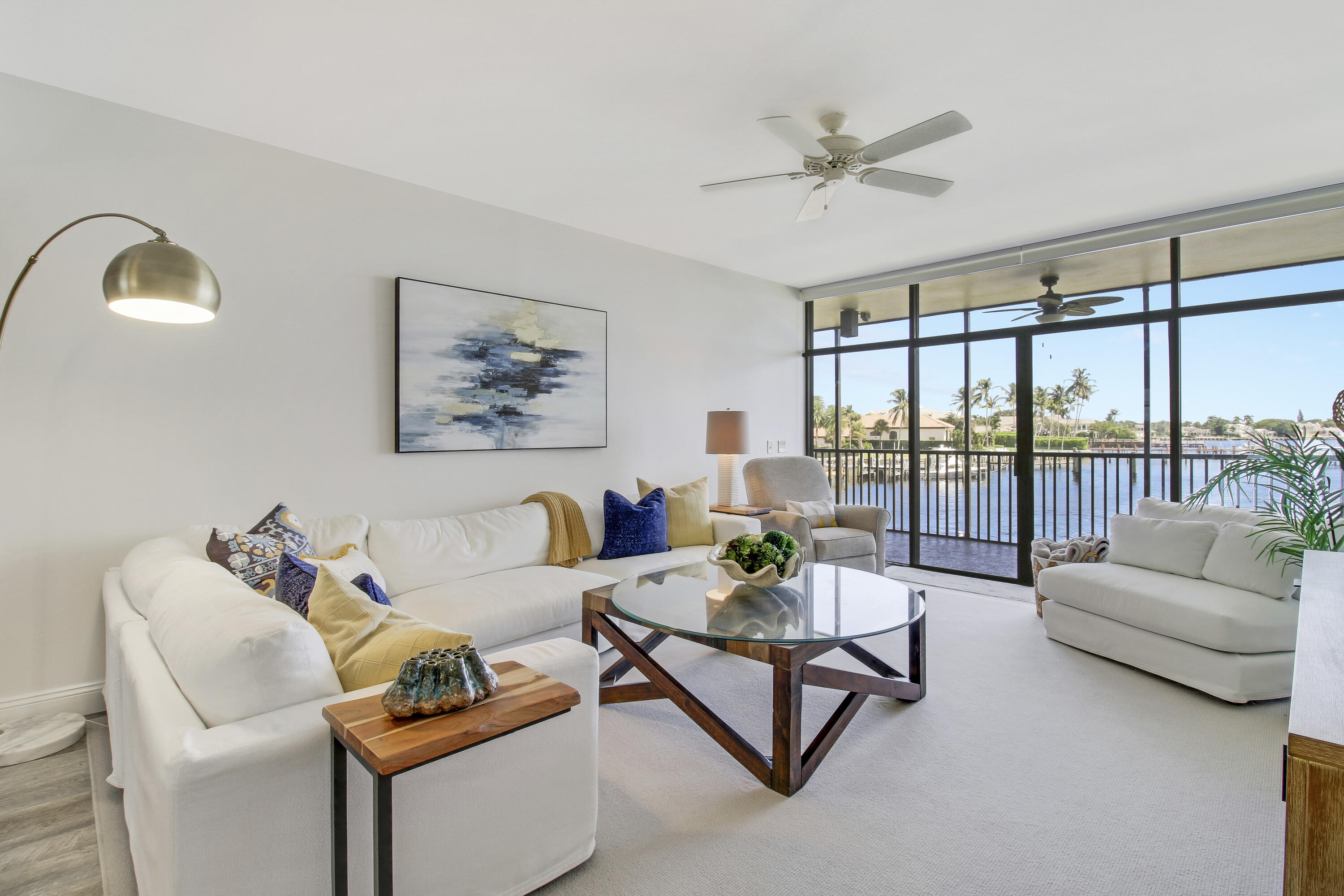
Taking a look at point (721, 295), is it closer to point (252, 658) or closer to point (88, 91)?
point (88, 91)

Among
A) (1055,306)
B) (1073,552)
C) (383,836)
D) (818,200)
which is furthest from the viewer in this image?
(1055,306)

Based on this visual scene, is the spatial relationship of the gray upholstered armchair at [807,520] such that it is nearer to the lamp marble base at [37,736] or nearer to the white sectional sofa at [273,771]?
the white sectional sofa at [273,771]

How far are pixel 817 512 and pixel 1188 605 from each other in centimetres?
217

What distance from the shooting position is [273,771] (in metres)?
1.14

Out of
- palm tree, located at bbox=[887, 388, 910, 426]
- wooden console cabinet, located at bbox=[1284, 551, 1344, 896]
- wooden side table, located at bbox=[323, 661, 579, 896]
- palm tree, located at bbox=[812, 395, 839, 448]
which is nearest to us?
wooden console cabinet, located at bbox=[1284, 551, 1344, 896]

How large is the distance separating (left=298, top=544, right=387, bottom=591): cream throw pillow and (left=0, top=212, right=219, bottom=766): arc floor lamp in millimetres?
955

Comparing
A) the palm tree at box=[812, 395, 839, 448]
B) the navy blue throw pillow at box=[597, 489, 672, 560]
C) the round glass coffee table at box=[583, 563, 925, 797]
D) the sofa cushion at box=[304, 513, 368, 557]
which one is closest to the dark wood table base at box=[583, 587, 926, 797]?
the round glass coffee table at box=[583, 563, 925, 797]

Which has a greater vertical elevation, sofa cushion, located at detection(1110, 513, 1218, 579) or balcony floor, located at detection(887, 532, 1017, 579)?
sofa cushion, located at detection(1110, 513, 1218, 579)

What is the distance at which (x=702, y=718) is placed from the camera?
7.21ft

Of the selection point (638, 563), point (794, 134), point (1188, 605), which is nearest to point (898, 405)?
point (1188, 605)

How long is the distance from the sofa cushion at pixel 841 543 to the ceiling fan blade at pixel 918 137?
2450 millimetres

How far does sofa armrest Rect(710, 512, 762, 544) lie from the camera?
400cm

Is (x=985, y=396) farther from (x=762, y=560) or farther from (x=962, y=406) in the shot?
(x=762, y=560)

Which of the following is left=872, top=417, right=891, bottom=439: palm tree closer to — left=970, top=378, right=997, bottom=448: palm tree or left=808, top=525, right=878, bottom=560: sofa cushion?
left=970, top=378, right=997, bottom=448: palm tree
